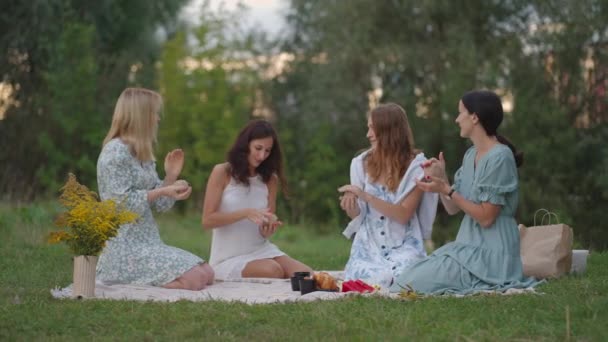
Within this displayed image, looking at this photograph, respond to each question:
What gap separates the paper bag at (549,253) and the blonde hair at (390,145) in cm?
114

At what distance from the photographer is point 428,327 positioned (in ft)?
16.6

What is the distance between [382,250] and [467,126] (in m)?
1.22

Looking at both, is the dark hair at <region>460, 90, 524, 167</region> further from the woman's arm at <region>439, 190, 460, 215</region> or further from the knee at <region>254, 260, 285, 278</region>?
the knee at <region>254, 260, 285, 278</region>

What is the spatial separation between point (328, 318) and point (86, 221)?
1.93m

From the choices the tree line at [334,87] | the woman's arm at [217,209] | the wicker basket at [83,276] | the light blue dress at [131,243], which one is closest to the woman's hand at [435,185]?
the woman's arm at [217,209]

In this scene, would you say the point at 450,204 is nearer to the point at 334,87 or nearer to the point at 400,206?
the point at 400,206

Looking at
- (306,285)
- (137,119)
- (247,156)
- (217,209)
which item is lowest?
(306,285)

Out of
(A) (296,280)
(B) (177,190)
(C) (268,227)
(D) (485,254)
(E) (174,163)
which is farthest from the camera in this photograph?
(C) (268,227)

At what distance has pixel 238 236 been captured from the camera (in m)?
7.72

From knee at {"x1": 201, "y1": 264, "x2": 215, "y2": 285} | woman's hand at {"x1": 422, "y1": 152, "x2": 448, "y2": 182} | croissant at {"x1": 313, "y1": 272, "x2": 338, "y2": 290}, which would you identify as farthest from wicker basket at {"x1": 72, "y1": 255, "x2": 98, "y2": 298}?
woman's hand at {"x1": 422, "y1": 152, "x2": 448, "y2": 182}

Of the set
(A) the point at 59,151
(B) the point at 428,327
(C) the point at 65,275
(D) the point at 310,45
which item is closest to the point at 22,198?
(A) the point at 59,151

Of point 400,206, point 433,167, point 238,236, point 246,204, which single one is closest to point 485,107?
point 433,167

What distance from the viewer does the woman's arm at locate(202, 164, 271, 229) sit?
7.41 metres

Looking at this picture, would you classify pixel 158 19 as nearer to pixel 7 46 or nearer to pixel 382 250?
pixel 7 46
